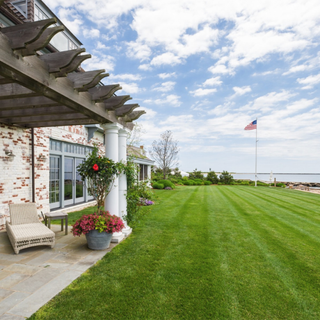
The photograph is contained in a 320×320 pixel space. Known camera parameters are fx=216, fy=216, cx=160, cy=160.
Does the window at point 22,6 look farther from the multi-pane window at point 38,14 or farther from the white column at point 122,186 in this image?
the white column at point 122,186

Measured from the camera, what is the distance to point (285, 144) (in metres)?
26.0

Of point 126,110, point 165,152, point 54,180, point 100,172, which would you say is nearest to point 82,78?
point 126,110

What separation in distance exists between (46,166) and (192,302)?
254 inches

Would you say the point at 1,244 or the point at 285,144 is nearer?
the point at 1,244

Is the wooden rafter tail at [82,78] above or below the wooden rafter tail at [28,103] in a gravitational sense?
above

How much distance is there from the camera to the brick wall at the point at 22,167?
18.9 feet

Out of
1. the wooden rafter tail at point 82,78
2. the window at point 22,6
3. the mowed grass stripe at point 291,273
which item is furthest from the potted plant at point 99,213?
the window at point 22,6

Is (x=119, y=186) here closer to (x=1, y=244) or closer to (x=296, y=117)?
(x=1, y=244)

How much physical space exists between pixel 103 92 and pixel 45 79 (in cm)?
114

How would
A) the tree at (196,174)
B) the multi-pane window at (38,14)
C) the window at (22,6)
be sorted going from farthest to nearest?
the tree at (196,174), the multi-pane window at (38,14), the window at (22,6)

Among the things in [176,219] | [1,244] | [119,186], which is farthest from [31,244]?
[176,219]

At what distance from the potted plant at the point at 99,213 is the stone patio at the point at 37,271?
29 centimetres

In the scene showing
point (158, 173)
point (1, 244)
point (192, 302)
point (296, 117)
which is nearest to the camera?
point (192, 302)

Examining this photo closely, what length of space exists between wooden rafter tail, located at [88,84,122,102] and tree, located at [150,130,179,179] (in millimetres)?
20379
